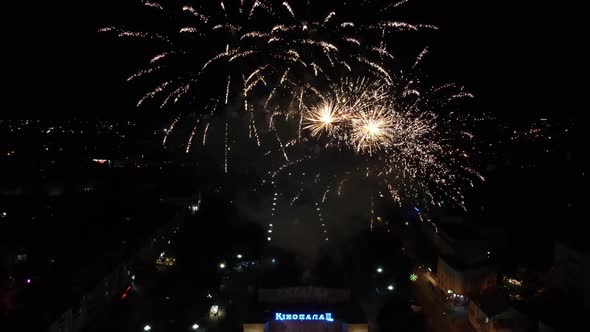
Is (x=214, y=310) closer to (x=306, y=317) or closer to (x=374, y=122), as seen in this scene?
(x=306, y=317)

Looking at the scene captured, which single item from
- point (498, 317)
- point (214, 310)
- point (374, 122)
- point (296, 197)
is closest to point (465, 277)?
point (498, 317)

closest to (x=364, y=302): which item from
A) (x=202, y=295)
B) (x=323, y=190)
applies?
(x=202, y=295)

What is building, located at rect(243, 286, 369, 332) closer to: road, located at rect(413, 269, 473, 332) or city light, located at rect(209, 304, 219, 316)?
city light, located at rect(209, 304, 219, 316)

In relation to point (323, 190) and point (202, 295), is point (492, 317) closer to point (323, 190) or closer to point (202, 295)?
point (202, 295)

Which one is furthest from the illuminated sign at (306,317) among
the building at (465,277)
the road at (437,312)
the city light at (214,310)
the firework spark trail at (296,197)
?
the firework spark trail at (296,197)

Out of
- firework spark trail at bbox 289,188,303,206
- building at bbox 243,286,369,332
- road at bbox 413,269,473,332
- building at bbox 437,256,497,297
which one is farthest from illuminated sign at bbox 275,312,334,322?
firework spark trail at bbox 289,188,303,206
